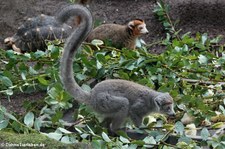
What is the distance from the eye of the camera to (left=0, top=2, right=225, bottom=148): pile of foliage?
525cm

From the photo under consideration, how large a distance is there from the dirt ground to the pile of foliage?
207cm

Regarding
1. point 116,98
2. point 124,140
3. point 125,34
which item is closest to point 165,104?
point 116,98

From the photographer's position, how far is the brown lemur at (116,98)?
527 centimetres

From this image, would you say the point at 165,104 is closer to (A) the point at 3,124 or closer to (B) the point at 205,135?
(B) the point at 205,135

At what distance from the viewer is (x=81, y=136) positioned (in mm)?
5203

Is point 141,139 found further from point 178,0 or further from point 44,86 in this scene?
point 178,0

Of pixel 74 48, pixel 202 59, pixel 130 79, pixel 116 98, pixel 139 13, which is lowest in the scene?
pixel 139 13

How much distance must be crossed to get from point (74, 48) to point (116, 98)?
584 millimetres

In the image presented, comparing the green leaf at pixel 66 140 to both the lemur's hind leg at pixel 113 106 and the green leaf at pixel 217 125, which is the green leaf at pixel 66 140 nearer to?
the lemur's hind leg at pixel 113 106

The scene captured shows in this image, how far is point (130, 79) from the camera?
6.40m

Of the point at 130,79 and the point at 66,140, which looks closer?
the point at 66,140

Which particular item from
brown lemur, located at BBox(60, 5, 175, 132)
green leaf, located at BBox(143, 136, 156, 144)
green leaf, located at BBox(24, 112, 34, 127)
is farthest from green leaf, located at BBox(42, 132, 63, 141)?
green leaf, located at BBox(143, 136, 156, 144)

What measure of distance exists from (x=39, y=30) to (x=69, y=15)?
316 centimetres

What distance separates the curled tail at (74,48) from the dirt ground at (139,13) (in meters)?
3.65
